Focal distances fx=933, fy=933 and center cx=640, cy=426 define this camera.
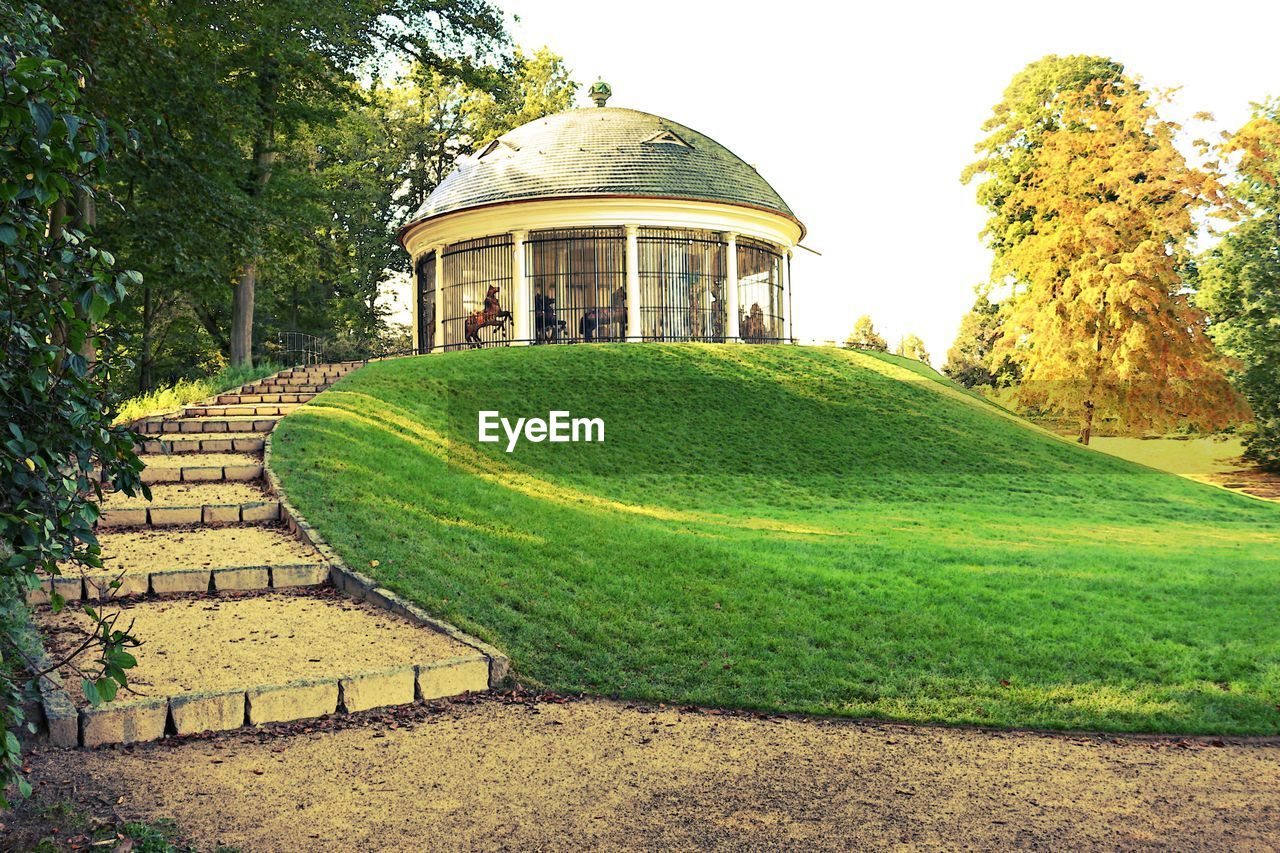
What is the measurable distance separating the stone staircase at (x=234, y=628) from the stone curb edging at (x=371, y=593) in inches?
0.7

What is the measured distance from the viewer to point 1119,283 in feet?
83.7

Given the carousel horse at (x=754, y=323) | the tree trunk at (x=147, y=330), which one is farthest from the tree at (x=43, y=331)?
the tree trunk at (x=147, y=330)

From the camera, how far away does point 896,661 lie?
293 inches

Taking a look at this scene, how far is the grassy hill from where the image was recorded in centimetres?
712

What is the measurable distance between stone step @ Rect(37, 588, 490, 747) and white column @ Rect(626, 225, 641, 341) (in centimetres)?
1911

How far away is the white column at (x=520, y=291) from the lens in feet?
88.4

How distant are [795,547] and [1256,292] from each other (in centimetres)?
2801

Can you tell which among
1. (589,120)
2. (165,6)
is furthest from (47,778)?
(589,120)

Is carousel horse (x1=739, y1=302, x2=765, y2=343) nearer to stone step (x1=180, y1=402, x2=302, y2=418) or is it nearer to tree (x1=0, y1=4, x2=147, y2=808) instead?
stone step (x1=180, y1=402, x2=302, y2=418)

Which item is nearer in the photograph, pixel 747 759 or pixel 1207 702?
pixel 747 759

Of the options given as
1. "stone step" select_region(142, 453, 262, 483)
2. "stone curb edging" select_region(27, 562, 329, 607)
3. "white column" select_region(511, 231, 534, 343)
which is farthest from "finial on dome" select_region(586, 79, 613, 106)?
"stone curb edging" select_region(27, 562, 329, 607)

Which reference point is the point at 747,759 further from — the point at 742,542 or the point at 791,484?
the point at 791,484

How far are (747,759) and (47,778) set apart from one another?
3.79 m

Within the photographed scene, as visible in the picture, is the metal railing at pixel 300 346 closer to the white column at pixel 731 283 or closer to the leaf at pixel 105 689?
the white column at pixel 731 283
